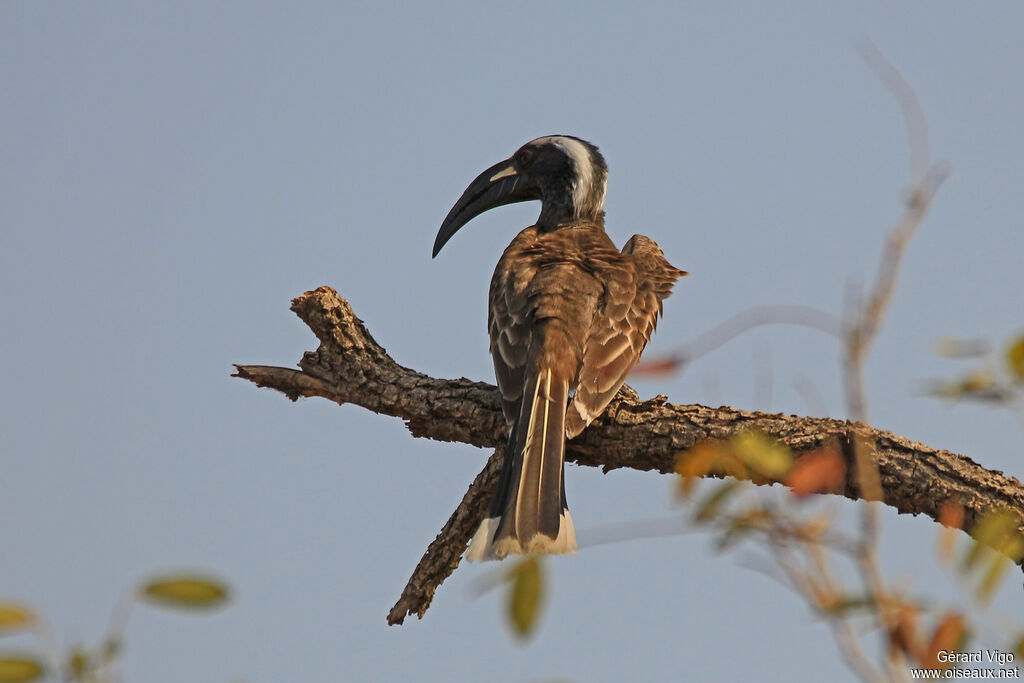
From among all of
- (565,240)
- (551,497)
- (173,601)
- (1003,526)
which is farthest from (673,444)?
(173,601)

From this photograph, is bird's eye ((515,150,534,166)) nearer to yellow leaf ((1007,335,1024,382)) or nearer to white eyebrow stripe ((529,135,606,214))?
white eyebrow stripe ((529,135,606,214))

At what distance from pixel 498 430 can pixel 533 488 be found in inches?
27.8

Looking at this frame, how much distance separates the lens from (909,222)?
1673 mm

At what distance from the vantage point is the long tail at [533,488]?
4.41m

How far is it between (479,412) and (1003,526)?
144 inches

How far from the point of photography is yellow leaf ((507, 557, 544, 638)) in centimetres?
142

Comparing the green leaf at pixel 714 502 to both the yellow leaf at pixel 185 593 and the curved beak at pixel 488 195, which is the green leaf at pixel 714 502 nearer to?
the yellow leaf at pixel 185 593

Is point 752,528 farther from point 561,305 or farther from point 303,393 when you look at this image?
point 303,393

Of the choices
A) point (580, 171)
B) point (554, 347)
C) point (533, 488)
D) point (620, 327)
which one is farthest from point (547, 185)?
point (533, 488)

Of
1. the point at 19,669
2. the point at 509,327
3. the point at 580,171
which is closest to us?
the point at 19,669

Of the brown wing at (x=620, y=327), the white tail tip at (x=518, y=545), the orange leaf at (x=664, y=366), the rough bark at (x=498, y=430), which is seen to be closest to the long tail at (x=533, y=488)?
the white tail tip at (x=518, y=545)

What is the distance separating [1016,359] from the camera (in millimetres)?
1643

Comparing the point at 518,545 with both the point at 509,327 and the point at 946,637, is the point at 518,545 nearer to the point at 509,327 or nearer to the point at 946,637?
the point at 509,327

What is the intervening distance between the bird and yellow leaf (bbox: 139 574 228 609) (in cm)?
301
